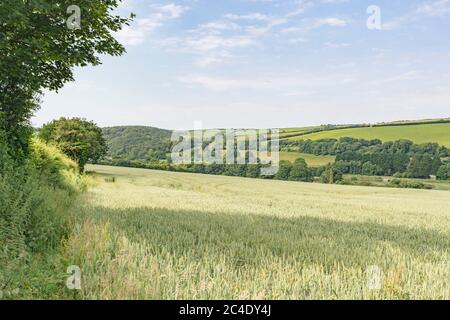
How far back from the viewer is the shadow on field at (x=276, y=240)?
6.82 meters

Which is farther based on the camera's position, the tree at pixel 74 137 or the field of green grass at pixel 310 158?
the field of green grass at pixel 310 158

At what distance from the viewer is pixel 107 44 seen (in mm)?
13484

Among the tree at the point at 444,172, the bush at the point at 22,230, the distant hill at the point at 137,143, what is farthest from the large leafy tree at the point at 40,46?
the tree at the point at 444,172

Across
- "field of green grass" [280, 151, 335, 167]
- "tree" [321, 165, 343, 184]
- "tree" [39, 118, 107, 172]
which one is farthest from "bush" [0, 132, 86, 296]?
"field of green grass" [280, 151, 335, 167]

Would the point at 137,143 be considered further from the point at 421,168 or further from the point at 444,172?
the point at 444,172

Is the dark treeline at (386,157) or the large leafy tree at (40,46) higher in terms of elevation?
the large leafy tree at (40,46)

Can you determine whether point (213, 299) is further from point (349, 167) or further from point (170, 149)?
point (170, 149)

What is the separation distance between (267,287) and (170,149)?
7913cm

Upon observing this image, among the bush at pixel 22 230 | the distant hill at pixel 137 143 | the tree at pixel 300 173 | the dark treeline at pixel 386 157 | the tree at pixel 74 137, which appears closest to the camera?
the bush at pixel 22 230

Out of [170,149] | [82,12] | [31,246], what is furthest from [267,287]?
[170,149]

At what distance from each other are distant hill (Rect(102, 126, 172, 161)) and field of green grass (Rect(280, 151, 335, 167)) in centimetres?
2625

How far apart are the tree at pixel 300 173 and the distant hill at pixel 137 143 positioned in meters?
27.4

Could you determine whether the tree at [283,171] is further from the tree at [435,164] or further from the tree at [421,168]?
the tree at [435,164]

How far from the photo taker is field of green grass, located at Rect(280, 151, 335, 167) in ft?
247
